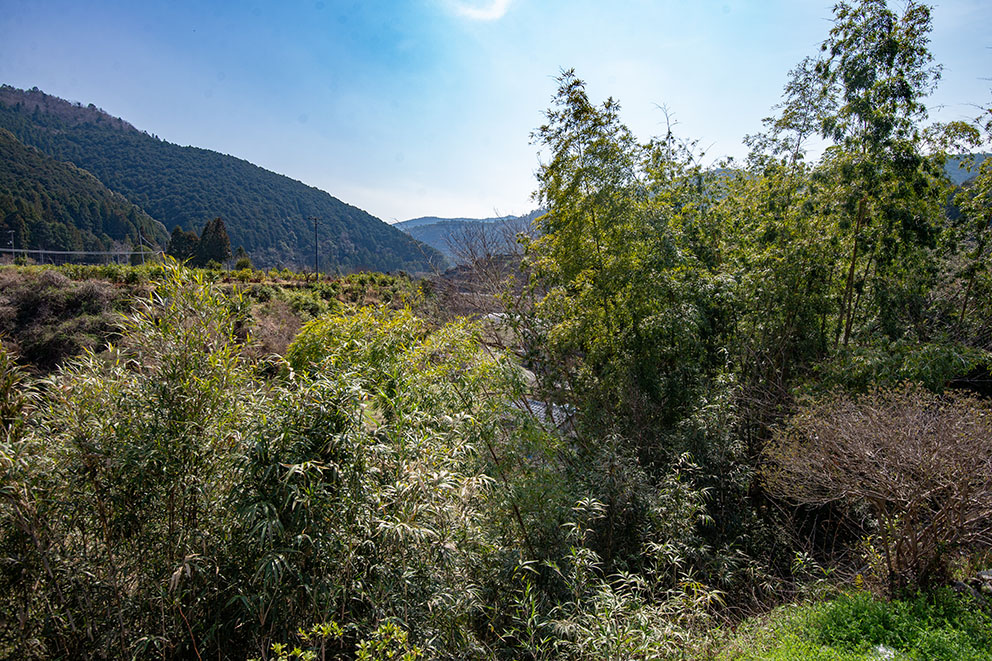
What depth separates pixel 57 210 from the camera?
42375 mm

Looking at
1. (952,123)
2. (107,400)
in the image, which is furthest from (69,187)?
(952,123)

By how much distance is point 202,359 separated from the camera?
109 inches

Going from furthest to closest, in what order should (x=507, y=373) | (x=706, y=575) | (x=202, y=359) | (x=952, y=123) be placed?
(x=952, y=123), (x=507, y=373), (x=706, y=575), (x=202, y=359)

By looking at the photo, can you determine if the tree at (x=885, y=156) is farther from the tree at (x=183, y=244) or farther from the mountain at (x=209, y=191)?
the mountain at (x=209, y=191)

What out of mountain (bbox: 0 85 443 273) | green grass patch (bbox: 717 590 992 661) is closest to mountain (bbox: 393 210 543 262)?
green grass patch (bbox: 717 590 992 661)

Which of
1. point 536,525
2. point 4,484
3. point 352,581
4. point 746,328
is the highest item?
point 746,328

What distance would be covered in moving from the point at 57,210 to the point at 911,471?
195 ft

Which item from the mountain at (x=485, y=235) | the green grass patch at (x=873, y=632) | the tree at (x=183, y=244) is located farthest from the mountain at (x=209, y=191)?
the green grass patch at (x=873, y=632)

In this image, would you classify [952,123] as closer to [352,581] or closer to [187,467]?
[352,581]

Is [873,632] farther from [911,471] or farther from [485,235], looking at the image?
[485,235]

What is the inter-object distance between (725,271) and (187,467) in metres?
6.57

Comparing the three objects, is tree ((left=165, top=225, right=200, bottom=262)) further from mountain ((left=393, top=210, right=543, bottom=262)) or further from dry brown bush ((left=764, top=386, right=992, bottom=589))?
dry brown bush ((left=764, top=386, right=992, bottom=589))

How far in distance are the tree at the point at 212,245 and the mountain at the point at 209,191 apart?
27686 millimetres

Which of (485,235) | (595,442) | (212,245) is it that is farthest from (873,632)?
(212,245)
